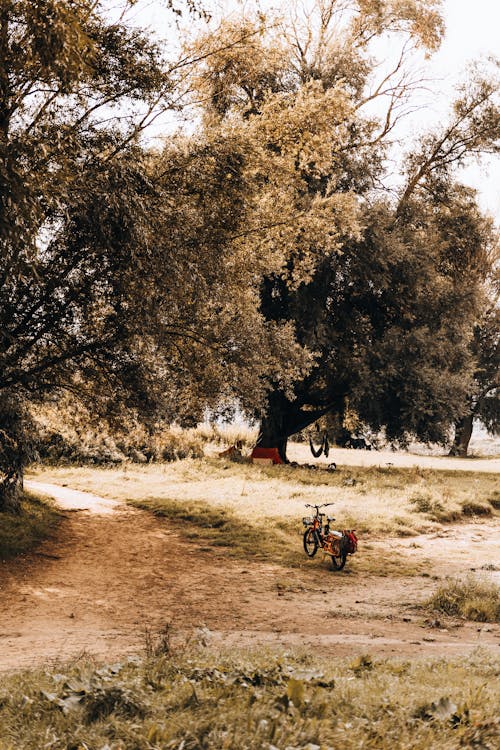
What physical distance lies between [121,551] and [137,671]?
7.96 metres

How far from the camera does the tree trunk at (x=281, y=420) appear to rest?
2634 centimetres

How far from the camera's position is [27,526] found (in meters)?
13.2

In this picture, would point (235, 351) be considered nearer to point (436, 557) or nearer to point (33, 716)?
point (436, 557)

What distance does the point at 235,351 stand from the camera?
45.6 feet

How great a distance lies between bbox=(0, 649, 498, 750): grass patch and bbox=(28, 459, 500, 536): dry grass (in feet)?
31.8

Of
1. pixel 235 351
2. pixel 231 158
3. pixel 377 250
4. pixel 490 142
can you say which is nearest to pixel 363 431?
pixel 377 250

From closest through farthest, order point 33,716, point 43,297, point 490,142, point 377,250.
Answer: point 33,716
point 43,297
point 377,250
point 490,142

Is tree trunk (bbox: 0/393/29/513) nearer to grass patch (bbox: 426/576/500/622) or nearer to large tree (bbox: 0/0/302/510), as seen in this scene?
large tree (bbox: 0/0/302/510)

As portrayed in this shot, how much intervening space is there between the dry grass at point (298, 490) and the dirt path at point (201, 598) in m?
1.62

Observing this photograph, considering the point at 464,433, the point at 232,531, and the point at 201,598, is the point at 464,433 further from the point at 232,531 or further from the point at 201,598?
the point at 201,598

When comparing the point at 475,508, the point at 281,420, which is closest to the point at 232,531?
the point at 475,508

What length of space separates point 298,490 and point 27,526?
7.00 m

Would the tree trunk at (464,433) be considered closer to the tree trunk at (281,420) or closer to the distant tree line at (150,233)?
the tree trunk at (281,420)

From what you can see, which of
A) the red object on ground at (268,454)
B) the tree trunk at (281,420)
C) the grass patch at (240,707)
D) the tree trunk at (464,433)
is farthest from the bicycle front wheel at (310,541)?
the tree trunk at (464,433)
